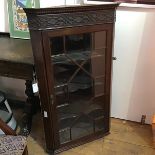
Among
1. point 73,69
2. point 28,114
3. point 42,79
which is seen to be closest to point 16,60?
point 42,79

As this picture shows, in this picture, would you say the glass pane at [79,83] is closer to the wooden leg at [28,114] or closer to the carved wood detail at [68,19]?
the carved wood detail at [68,19]

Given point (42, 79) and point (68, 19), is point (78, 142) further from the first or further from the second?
point (68, 19)

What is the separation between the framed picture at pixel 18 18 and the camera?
196cm

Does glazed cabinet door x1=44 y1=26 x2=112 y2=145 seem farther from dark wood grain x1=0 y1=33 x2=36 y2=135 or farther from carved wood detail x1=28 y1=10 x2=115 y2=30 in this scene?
dark wood grain x1=0 y1=33 x2=36 y2=135

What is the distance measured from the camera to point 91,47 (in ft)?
5.41

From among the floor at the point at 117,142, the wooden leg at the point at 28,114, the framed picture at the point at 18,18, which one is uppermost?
the framed picture at the point at 18,18

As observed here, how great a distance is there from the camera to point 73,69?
167 cm

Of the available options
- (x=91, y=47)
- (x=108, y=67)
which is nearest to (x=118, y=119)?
(x=108, y=67)

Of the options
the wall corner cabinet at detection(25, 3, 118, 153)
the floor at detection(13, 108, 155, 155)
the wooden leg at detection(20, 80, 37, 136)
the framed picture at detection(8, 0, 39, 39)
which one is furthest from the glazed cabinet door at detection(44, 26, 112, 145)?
the framed picture at detection(8, 0, 39, 39)

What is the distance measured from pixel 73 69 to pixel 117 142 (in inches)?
31.1

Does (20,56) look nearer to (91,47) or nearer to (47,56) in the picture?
(47,56)

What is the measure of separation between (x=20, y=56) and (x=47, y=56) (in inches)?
11.9

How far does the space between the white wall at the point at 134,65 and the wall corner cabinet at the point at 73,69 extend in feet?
0.86

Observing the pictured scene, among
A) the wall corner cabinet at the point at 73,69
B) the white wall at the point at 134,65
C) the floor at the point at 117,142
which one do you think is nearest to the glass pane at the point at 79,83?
the wall corner cabinet at the point at 73,69
